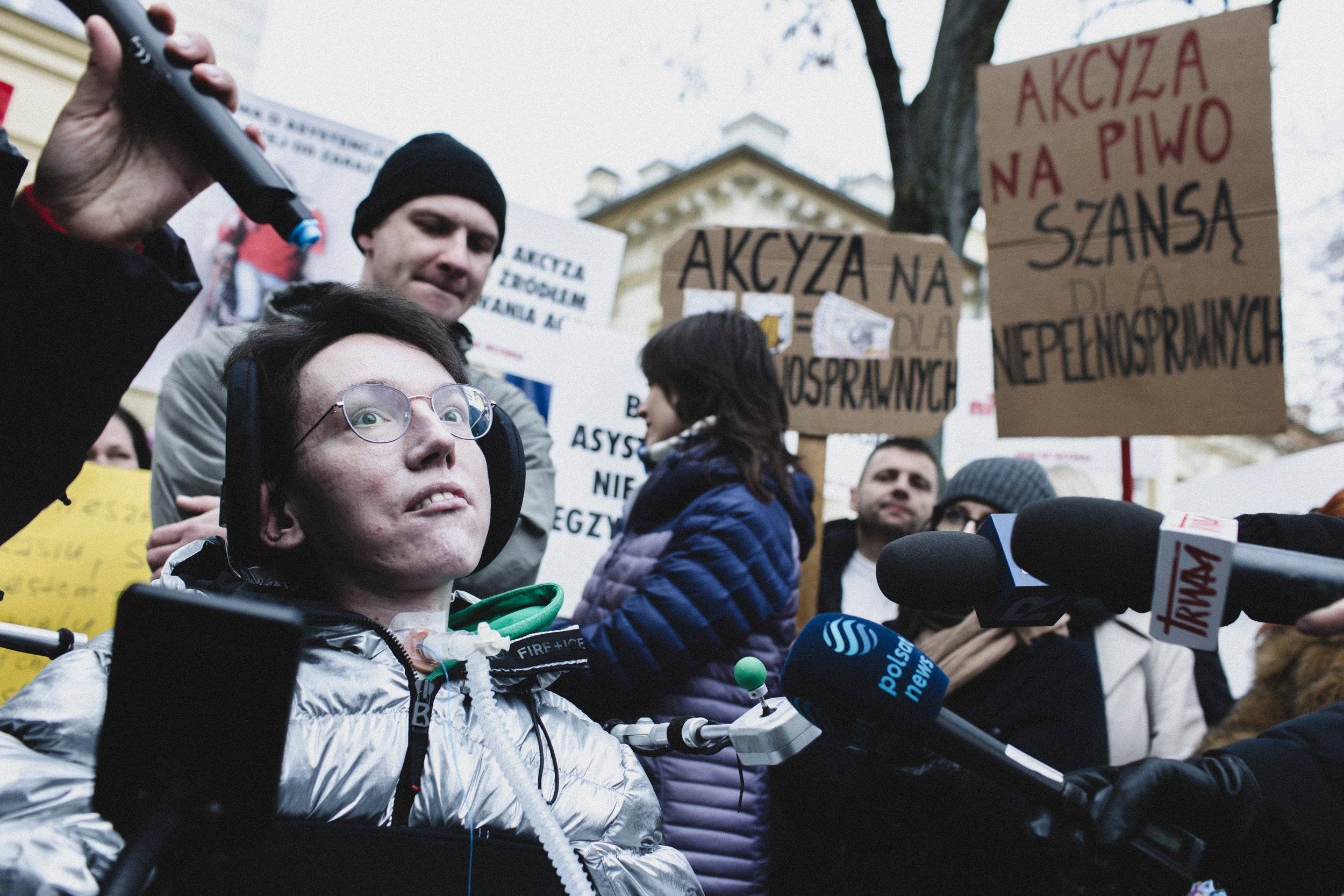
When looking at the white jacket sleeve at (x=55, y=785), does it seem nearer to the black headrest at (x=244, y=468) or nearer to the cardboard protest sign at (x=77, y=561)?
the black headrest at (x=244, y=468)

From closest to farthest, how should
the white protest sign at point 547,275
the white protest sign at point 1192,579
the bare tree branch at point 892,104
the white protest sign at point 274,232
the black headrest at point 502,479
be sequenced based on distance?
the white protest sign at point 1192,579
the black headrest at point 502,479
the white protest sign at point 274,232
the white protest sign at point 547,275
the bare tree branch at point 892,104

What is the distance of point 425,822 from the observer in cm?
118

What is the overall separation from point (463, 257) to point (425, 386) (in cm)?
114

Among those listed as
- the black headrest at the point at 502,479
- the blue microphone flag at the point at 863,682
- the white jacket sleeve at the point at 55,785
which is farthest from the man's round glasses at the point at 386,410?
the blue microphone flag at the point at 863,682

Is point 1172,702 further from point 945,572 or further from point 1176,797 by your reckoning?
point 945,572

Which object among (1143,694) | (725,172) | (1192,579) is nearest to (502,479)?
(1192,579)

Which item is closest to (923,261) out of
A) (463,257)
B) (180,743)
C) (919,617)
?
(919,617)

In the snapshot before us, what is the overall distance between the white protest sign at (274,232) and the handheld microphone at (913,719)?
396cm

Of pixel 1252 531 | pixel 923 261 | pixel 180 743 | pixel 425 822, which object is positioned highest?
pixel 923 261

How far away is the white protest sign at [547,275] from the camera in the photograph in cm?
473

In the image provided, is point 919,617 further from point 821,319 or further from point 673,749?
point 673,749

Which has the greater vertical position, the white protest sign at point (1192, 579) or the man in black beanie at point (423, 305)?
the man in black beanie at point (423, 305)

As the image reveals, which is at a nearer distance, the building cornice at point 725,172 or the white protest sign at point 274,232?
the white protest sign at point 274,232

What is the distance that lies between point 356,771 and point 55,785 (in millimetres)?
304
